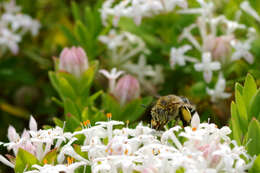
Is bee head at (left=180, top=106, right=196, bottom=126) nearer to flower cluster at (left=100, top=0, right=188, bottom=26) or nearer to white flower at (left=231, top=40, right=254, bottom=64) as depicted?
white flower at (left=231, top=40, right=254, bottom=64)

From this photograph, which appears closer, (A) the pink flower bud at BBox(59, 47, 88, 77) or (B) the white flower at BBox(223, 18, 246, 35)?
(A) the pink flower bud at BBox(59, 47, 88, 77)

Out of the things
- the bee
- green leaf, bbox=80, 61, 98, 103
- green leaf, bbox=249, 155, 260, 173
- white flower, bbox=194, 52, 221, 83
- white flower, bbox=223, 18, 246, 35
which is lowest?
green leaf, bbox=249, 155, 260, 173

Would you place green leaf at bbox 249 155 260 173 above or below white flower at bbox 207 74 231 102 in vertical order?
below

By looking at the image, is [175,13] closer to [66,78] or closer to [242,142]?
[66,78]

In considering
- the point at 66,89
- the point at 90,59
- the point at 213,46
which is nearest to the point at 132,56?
the point at 90,59

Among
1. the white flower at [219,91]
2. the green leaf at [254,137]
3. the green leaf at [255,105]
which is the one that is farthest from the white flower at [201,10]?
the green leaf at [254,137]

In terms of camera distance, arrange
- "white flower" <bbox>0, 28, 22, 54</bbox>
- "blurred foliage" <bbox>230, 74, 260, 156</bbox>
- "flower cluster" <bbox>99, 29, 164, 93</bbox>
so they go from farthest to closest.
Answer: "white flower" <bbox>0, 28, 22, 54</bbox>, "flower cluster" <bbox>99, 29, 164, 93</bbox>, "blurred foliage" <bbox>230, 74, 260, 156</bbox>

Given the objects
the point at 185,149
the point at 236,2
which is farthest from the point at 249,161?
the point at 236,2

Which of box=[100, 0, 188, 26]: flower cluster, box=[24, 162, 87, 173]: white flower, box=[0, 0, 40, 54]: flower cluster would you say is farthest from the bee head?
box=[0, 0, 40, 54]: flower cluster
